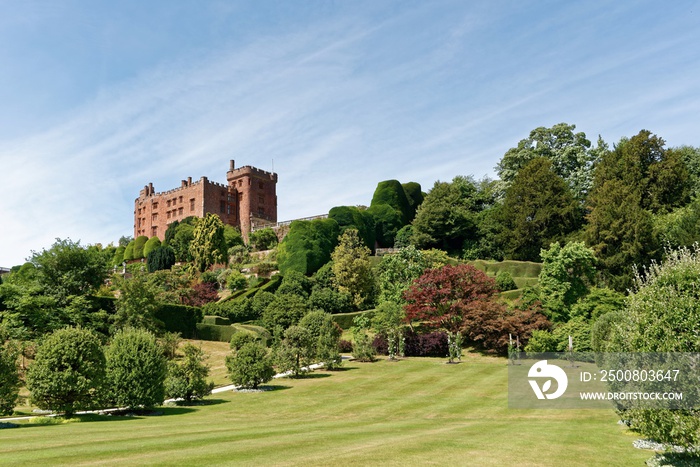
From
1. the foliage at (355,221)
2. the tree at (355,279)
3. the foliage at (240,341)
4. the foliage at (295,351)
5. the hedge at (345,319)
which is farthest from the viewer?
the foliage at (355,221)

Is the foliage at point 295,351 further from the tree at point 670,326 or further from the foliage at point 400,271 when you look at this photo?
the tree at point 670,326

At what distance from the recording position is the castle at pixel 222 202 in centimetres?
8231

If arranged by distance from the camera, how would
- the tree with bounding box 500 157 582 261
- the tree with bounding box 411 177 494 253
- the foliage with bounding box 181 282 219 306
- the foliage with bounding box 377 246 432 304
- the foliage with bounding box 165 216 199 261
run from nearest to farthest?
the foliage with bounding box 377 246 432 304
the tree with bounding box 500 157 582 261
the foliage with bounding box 181 282 219 306
the tree with bounding box 411 177 494 253
the foliage with bounding box 165 216 199 261

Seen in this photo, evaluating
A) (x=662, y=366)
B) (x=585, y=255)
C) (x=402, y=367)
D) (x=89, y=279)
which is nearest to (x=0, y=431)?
(x=662, y=366)

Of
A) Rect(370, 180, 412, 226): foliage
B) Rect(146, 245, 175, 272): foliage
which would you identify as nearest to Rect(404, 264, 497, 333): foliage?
Rect(370, 180, 412, 226): foliage

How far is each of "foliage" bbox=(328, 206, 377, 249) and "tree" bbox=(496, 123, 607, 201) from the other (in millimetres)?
17385

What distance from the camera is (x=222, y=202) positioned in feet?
275

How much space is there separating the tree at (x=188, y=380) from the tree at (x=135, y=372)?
1.93 meters

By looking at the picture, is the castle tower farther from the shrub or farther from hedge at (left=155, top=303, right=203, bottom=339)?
the shrub

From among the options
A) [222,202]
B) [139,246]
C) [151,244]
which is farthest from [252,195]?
[139,246]

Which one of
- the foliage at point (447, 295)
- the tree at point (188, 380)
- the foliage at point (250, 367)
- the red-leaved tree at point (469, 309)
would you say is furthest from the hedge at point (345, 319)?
the tree at point (188, 380)

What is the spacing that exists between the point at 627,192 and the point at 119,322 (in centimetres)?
4082

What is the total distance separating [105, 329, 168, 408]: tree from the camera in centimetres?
2008

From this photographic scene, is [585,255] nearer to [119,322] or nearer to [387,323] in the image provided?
[387,323]
